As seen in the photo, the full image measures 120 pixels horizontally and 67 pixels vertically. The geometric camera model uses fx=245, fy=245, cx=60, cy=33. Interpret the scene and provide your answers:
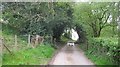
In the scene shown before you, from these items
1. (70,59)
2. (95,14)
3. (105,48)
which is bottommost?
(70,59)

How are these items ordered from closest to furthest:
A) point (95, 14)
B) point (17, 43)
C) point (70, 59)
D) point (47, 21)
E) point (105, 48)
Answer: point (105, 48) < point (17, 43) < point (70, 59) < point (95, 14) < point (47, 21)

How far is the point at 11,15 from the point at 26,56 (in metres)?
5.90

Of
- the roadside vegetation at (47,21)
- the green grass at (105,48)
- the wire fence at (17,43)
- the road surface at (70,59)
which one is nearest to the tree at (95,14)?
the roadside vegetation at (47,21)

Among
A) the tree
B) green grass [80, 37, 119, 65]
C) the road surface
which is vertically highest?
the tree

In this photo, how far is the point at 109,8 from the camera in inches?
711

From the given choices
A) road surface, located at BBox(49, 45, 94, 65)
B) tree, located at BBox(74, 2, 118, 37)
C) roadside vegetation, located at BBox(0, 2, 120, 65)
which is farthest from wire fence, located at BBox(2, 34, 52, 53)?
tree, located at BBox(74, 2, 118, 37)

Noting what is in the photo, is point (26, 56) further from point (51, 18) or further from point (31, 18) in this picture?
point (51, 18)

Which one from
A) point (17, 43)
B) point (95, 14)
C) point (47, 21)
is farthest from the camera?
point (47, 21)

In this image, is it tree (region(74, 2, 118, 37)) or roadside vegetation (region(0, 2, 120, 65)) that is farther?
tree (region(74, 2, 118, 37))

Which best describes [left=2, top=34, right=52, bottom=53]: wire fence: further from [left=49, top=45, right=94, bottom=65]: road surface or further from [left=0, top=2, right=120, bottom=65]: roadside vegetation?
[left=49, top=45, right=94, bottom=65]: road surface

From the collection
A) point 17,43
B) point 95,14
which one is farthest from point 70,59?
point 95,14

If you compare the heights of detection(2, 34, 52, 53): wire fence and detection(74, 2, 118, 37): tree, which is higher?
detection(74, 2, 118, 37): tree

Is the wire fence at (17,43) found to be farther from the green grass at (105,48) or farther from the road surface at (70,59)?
the green grass at (105,48)

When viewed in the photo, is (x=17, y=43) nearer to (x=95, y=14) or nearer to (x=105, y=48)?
(x=105, y=48)
